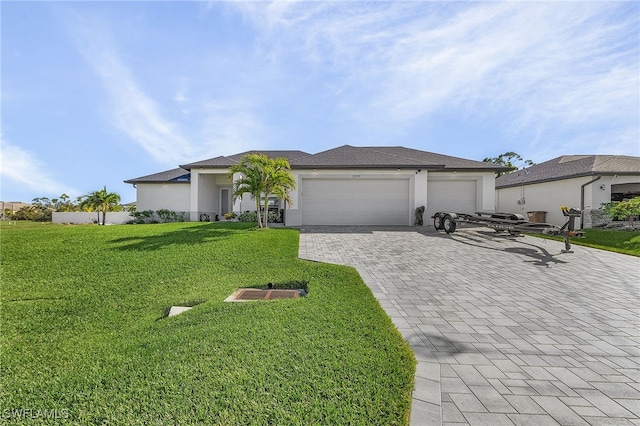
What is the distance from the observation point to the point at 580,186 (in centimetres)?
1444

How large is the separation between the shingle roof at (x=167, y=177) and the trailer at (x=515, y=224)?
1706 centimetres

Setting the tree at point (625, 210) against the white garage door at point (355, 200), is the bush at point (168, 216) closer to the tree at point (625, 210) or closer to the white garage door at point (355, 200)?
the white garage door at point (355, 200)

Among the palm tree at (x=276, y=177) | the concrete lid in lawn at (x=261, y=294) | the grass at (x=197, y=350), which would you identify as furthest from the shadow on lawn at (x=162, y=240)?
the concrete lid in lawn at (x=261, y=294)

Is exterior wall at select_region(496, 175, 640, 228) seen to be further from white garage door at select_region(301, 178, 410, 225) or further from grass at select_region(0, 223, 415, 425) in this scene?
grass at select_region(0, 223, 415, 425)

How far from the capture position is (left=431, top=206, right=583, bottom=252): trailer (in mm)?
8492

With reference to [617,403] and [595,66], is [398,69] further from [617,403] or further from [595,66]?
[617,403]

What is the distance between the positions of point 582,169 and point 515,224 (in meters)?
9.47

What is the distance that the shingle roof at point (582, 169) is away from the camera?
14.0m

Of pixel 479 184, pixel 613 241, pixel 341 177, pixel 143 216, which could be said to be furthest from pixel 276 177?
pixel 613 241

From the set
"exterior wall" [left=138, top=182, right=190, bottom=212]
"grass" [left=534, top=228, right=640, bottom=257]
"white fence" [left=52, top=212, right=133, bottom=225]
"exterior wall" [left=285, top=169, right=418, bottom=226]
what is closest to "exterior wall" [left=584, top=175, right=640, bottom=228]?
"grass" [left=534, top=228, right=640, bottom=257]

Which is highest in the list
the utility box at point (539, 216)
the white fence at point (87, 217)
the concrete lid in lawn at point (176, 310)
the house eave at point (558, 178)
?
the house eave at point (558, 178)

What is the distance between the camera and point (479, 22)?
297 inches

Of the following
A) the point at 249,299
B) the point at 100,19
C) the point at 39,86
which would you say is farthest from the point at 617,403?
the point at 39,86

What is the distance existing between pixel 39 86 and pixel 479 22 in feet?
43.6
